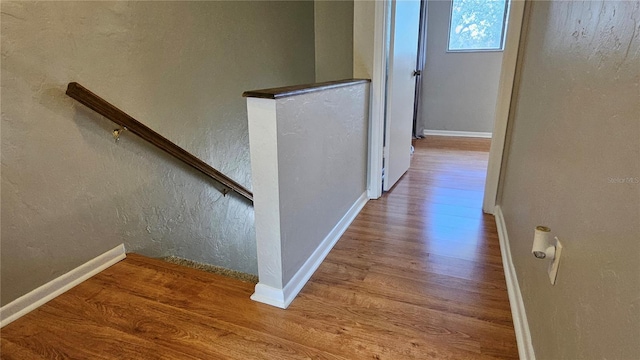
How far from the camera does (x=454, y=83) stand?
16.1 feet

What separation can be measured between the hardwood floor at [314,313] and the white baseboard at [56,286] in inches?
1.5

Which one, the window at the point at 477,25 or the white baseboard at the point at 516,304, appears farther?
the window at the point at 477,25

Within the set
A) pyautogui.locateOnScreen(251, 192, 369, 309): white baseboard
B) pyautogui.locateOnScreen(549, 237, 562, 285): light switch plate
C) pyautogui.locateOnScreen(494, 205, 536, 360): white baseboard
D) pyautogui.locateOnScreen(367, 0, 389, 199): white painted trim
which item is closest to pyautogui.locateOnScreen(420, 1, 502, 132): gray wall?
pyautogui.locateOnScreen(367, 0, 389, 199): white painted trim

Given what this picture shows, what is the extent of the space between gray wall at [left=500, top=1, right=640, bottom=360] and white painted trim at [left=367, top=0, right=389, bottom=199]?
40.2 inches

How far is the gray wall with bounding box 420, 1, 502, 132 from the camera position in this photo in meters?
4.71

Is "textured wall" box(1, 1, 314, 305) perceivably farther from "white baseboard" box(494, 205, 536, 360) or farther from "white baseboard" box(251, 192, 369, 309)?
"white baseboard" box(494, 205, 536, 360)

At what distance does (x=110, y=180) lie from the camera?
1.76m

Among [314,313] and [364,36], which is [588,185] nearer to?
[314,313]

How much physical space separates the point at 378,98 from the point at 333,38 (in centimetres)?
67

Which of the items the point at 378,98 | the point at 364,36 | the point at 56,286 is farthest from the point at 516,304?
the point at 56,286

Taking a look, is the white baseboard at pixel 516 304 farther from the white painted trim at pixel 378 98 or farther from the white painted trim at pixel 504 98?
the white painted trim at pixel 378 98

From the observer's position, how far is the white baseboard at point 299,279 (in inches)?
59.6

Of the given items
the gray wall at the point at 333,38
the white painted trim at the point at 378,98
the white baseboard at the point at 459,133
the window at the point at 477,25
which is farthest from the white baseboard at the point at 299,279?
the window at the point at 477,25

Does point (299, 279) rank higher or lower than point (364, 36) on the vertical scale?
lower
